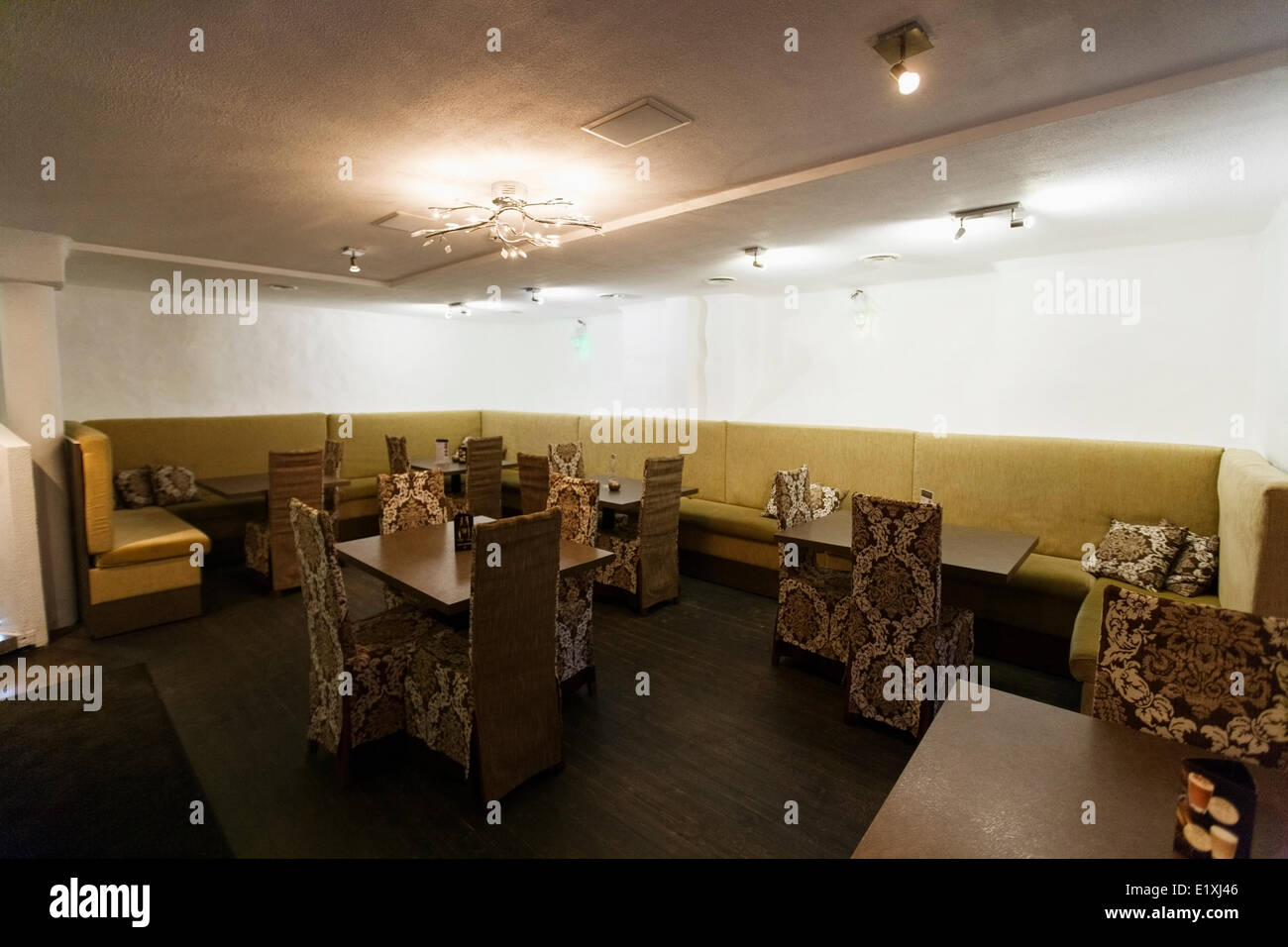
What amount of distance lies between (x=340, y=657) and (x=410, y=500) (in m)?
1.30

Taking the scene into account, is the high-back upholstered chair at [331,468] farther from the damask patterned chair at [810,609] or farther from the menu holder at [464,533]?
the damask patterned chair at [810,609]

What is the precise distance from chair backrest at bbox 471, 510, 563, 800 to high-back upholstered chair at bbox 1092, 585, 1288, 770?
1749 mm

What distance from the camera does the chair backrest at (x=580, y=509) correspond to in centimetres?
330

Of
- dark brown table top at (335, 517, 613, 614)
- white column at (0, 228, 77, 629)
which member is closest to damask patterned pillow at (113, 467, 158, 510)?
white column at (0, 228, 77, 629)

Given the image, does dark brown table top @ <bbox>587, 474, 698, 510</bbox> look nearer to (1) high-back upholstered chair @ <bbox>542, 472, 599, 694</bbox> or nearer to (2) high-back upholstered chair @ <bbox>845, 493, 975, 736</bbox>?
(1) high-back upholstered chair @ <bbox>542, 472, 599, 694</bbox>

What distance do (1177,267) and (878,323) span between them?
A: 6.42ft

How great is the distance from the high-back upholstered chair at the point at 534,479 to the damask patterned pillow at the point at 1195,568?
12.5ft

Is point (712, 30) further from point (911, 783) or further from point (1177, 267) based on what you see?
point (1177, 267)

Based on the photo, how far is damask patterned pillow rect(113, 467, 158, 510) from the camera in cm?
516

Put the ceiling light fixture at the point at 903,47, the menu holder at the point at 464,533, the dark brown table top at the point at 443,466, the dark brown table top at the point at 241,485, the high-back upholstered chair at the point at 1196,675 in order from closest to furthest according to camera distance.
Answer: the high-back upholstered chair at the point at 1196,675, the ceiling light fixture at the point at 903,47, the menu holder at the point at 464,533, the dark brown table top at the point at 241,485, the dark brown table top at the point at 443,466

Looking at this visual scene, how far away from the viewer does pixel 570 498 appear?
3424mm

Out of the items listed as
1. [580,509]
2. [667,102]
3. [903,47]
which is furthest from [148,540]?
[903,47]

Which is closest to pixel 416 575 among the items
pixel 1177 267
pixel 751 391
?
pixel 751 391

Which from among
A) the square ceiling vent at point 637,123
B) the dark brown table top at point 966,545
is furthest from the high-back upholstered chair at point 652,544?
the square ceiling vent at point 637,123
